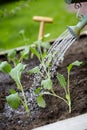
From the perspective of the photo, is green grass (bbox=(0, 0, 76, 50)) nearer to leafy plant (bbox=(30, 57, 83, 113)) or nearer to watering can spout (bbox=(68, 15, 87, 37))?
leafy plant (bbox=(30, 57, 83, 113))

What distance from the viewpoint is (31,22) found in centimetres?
475

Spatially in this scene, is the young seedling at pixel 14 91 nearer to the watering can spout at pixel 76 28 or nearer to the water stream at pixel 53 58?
the water stream at pixel 53 58

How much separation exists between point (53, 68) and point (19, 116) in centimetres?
52

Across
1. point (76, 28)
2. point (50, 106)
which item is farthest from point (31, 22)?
point (76, 28)

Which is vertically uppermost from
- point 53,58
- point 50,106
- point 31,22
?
point 31,22

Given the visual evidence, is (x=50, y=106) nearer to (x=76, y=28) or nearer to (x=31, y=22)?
(x=76, y=28)

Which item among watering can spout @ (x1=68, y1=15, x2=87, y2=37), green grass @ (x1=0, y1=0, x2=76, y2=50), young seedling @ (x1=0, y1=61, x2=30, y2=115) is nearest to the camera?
watering can spout @ (x1=68, y1=15, x2=87, y2=37)

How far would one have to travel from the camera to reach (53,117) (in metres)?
1.87

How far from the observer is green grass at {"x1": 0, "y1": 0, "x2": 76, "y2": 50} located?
4.13 metres

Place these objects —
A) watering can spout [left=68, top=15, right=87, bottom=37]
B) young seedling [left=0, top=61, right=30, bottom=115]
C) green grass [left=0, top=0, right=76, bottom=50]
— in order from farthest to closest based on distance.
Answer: green grass [left=0, top=0, right=76, bottom=50] < young seedling [left=0, top=61, right=30, bottom=115] < watering can spout [left=68, top=15, right=87, bottom=37]

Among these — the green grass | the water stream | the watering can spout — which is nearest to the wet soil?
the water stream

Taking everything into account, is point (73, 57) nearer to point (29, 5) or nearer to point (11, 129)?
point (11, 129)

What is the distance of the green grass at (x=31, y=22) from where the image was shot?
4129mm

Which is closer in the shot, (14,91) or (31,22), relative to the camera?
(14,91)
